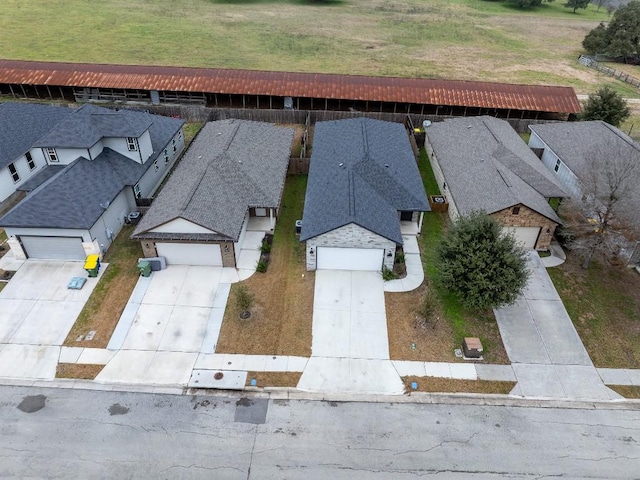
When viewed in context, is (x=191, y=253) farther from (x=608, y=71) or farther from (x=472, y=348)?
(x=608, y=71)

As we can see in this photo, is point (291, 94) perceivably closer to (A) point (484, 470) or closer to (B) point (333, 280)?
(B) point (333, 280)

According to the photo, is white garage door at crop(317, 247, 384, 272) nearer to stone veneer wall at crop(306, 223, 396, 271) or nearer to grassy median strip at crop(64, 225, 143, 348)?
stone veneer wall at crop(306, 223, 396, 271)

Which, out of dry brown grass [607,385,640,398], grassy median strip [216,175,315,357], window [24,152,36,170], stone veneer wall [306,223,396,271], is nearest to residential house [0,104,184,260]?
window [24,152,36,170]

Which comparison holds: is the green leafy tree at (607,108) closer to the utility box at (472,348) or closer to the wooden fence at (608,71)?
the wooden fence at (608,71)

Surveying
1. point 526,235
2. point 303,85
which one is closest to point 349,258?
point 526,235

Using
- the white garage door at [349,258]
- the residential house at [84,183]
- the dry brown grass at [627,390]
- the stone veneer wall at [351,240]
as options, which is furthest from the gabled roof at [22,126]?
the dry brown grass at [627,390]
